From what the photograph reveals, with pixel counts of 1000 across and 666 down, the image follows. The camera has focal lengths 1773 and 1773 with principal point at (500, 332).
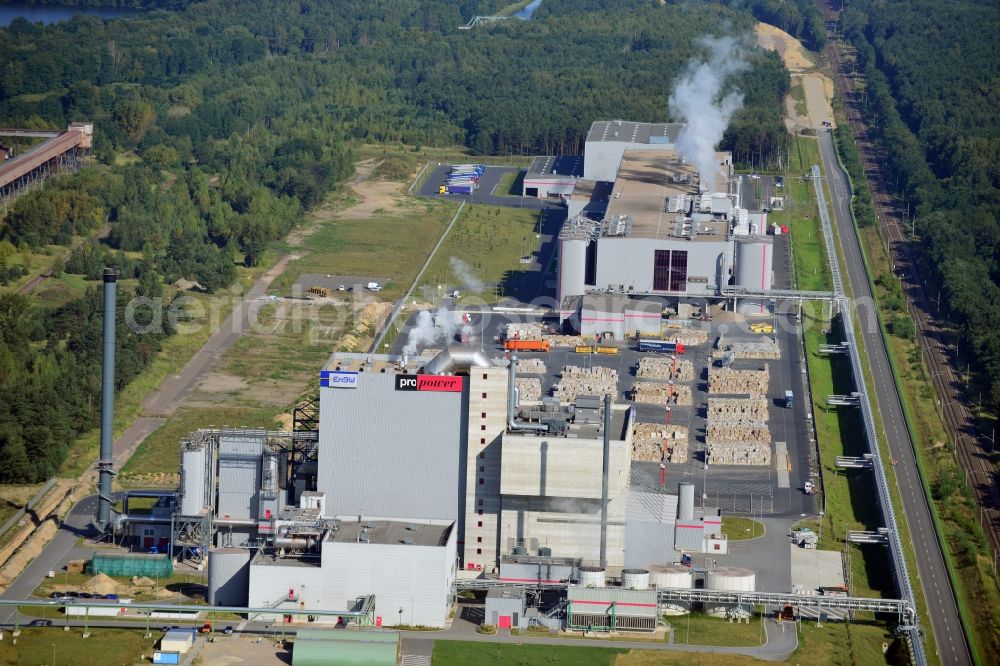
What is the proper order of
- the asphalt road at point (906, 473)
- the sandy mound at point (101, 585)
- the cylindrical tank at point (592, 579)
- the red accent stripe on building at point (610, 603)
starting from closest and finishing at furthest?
the red accent stripe on building at point (610, 603)
the asphalt road at point (906, 473)
the cylindrical tank at point (592, 579)
the sandy mound at point (101, 585)

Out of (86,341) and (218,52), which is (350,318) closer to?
(86,341)

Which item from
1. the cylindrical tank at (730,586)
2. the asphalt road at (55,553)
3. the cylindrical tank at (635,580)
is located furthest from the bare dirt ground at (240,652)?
the cylindrical tank at (730,586)

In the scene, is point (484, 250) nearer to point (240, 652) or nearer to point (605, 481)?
point (605, 481)

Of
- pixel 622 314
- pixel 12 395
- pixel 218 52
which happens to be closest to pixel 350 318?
pixel 622 314

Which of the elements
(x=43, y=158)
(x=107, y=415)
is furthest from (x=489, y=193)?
(x=107, y=415)

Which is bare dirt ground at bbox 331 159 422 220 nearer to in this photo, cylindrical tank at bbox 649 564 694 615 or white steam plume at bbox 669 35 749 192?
white steam plume at bbox 669 35 749 192

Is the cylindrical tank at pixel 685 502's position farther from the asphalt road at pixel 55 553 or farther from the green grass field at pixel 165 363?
the green grass field at pixel 165 363
